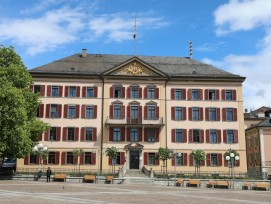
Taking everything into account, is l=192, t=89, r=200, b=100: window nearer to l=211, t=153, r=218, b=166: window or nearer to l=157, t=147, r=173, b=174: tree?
l=211, t=153, r=218, b=166: window

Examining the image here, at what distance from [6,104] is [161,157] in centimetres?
2026

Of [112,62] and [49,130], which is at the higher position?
[112,62]

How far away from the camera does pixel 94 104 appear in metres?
49.4

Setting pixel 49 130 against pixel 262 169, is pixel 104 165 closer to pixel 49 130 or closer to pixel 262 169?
Answer: pixel 49 130

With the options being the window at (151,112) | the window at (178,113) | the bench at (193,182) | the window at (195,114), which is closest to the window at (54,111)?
the window at (151,112)

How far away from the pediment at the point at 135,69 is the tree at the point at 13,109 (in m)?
14.4

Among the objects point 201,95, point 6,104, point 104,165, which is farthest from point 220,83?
point 6,104

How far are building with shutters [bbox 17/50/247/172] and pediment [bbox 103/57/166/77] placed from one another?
0.14m

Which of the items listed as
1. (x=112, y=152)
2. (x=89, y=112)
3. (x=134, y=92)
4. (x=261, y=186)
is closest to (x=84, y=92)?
(x=89, y=112)

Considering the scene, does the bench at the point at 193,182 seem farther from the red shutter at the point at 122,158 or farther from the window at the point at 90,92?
the window at the point at 90,92

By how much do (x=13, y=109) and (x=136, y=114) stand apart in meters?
18.8

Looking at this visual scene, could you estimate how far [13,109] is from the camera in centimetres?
3466

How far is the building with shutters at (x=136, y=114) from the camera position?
48.4m

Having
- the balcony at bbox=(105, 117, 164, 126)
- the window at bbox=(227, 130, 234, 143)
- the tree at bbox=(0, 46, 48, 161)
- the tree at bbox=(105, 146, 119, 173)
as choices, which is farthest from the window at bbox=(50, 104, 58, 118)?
the window at bbox=(227, 130, 234, 143)
